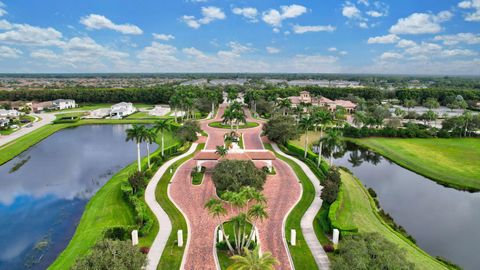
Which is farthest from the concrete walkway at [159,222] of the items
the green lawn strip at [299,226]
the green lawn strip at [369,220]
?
the green lawn strip at [369,220]

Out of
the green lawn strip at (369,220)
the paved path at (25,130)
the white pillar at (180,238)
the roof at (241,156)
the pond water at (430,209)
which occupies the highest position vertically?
the roof at (241,156)

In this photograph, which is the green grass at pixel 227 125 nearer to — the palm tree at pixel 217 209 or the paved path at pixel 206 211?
the paved path at pixel 206 211

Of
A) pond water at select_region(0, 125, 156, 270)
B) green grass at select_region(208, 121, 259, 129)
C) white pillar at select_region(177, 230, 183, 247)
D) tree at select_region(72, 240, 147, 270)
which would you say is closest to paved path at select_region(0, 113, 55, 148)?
pond water at select_region(0, 125, 156, 270)

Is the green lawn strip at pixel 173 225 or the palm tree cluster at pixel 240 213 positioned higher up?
the palm tree cluster at pixel 240 213

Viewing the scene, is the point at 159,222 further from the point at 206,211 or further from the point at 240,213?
the point at 240,213

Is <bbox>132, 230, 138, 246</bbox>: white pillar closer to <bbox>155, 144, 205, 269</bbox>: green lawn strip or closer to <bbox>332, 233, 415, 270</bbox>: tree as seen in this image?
<bbox>155, 144, 205, 269</bbox>: green lawn strip

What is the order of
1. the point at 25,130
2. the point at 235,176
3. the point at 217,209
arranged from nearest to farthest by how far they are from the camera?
the point at 217,209 → the point at 235,176 → the point at 25,130

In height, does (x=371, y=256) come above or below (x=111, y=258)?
below

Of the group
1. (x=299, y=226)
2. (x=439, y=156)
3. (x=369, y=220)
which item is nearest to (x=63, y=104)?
(x=299, y=226)
